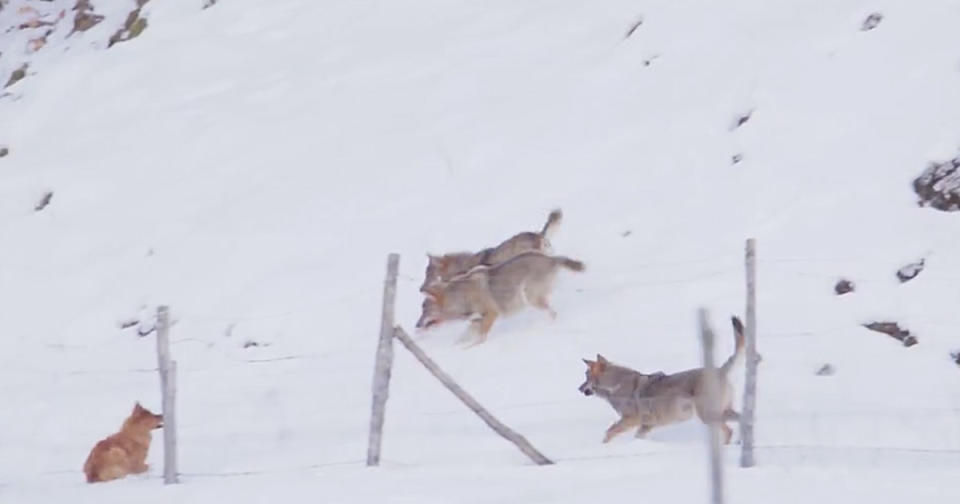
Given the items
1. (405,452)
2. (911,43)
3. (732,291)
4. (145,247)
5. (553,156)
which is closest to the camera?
(405,452)

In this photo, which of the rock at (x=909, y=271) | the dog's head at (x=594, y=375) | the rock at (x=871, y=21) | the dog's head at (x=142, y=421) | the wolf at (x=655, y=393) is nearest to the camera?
the wolf at (x=655, y=393)

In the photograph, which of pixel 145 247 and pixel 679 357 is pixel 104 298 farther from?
pixel 679 357

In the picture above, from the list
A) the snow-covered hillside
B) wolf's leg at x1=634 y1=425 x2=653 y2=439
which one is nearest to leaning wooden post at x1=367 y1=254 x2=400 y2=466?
the snow-covered hillside

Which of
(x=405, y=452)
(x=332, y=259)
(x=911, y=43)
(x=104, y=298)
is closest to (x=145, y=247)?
(x=104, y=298)

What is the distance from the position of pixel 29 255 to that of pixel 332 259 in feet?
14.3

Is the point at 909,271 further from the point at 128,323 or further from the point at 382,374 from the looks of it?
the point at 128,323

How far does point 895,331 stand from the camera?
11602 mm

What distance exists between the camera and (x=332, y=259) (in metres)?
15.8

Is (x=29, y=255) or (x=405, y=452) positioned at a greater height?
(x=405, y=452)

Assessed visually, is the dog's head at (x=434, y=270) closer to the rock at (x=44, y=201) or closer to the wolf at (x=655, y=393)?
the wolf at (x=655, y=393)

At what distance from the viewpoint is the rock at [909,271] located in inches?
480

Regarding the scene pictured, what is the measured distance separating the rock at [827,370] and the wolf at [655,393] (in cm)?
93

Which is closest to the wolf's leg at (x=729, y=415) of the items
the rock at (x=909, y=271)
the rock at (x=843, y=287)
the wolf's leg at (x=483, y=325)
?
the rock at (x=843, y=287)

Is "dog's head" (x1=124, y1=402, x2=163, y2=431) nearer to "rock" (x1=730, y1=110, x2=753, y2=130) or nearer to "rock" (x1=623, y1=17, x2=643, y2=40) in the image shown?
"rock" (x1=730, y1=110, x2=753, y2=130)
